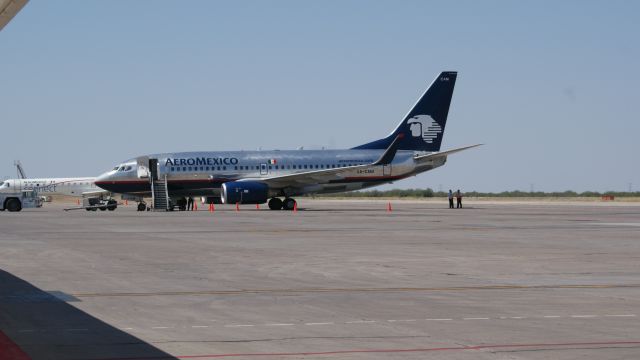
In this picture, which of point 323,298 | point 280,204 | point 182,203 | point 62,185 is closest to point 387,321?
point 323,298

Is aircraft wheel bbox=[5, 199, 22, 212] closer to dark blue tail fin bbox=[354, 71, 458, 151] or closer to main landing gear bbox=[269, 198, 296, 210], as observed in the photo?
main landing gear bbox=[269, 198, 296, 210]

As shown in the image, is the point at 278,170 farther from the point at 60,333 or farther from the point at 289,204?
the point at 60,333

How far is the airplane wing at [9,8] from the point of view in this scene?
7672 millimetres

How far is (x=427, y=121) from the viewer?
62.0m

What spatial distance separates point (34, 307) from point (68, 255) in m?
9.64

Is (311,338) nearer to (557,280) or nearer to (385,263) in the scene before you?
(557,280)

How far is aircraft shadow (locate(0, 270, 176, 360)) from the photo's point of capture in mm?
9617

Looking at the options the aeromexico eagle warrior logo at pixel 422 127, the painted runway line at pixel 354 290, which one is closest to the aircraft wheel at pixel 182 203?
the aeromexico eagle warrior logo at pixel 422 127

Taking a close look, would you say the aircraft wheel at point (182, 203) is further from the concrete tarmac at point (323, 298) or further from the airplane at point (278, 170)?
the concrete tarmac at point (323, 298)

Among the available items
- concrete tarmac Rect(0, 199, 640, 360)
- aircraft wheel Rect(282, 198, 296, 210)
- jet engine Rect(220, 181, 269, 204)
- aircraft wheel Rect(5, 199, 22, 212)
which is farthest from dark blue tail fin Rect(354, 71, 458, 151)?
concrete tarmac Rect(0, 199, 640, 360)

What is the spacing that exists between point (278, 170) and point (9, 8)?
5167 centimetres

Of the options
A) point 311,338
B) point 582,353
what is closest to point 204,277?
point 311,338

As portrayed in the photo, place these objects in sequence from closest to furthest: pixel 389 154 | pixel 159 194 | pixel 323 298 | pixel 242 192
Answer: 1. pixel 323 298
2. pixel 242 192
3. pixel 389 154
4. pixel 159 194

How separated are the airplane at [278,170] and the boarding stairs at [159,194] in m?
0.06
